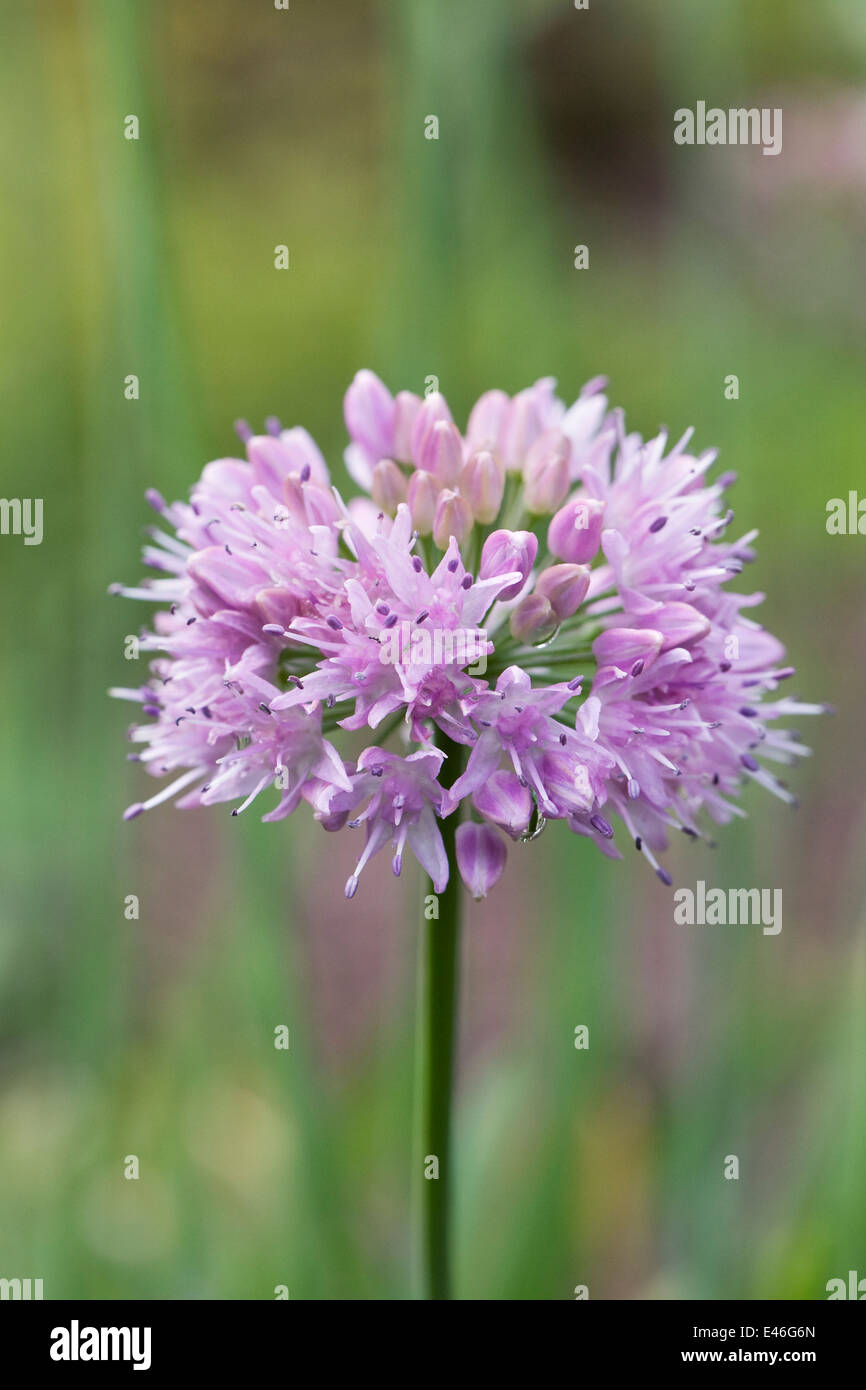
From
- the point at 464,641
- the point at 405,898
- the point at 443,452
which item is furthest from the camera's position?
the point at 405,898

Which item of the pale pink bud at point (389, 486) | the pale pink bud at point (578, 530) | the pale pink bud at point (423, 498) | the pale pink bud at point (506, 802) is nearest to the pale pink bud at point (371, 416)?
the pale pink bud at point (389, 486)

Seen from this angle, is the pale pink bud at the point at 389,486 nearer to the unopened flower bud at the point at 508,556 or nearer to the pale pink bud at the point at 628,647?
the unopened flower bud at the point at 508,556

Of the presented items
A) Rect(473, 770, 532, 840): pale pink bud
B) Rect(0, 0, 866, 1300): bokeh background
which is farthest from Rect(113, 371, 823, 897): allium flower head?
Rect(0, 0, 866, 1300): bokeh background

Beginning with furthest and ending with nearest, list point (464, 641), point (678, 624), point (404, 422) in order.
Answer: point (404, 422), point (678, 624), point (464, 641)

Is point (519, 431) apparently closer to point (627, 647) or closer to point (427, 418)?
point (427, 418)

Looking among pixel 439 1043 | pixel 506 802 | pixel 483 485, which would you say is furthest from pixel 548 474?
pixel 439 1043
